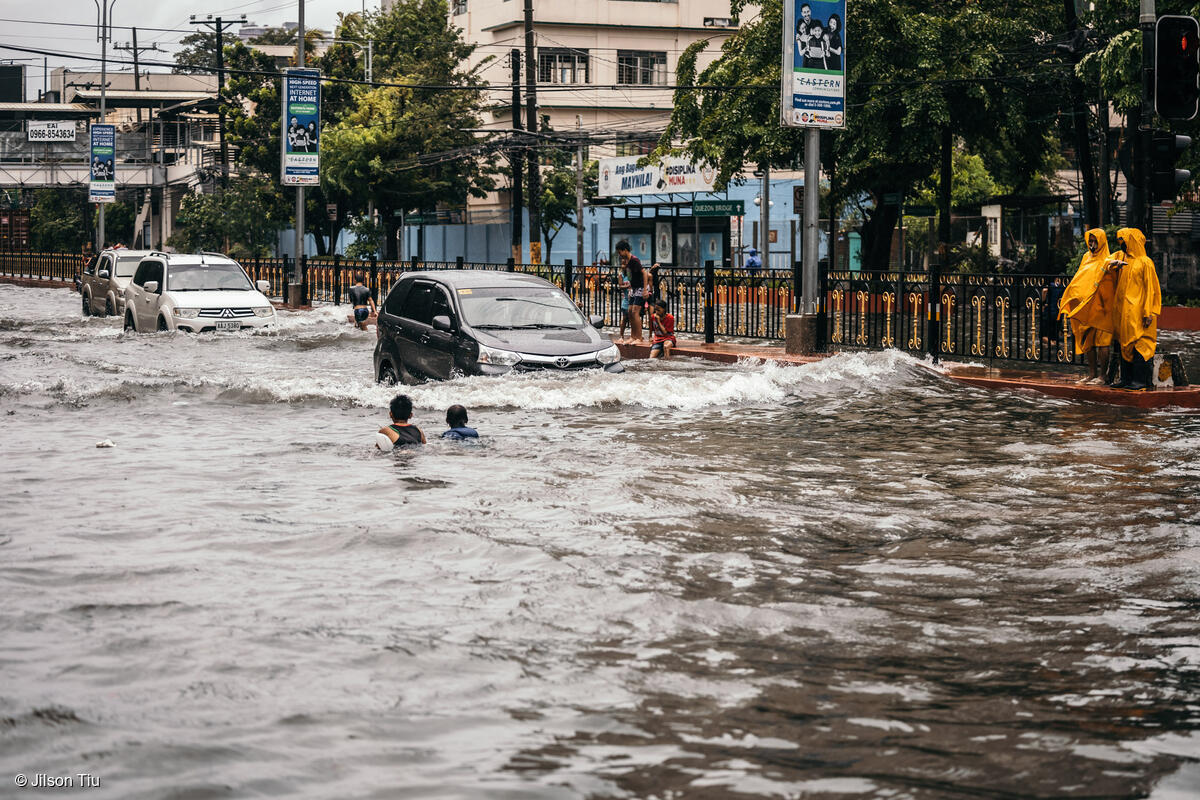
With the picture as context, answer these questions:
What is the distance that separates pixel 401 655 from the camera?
6.50 meters

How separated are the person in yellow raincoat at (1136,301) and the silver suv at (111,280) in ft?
68.0

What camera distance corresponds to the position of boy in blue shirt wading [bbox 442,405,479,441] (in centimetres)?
1234

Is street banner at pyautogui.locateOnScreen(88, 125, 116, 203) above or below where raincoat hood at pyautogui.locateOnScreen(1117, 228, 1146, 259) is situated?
above

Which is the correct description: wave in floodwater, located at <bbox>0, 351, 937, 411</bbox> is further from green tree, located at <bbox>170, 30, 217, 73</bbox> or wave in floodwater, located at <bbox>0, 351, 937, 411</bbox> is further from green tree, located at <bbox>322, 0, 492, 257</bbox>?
green tree, located at <bbox>170, 30, 217, 73</bbox>

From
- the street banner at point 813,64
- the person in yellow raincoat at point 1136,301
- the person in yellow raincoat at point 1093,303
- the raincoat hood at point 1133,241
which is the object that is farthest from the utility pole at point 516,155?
the raincoat hood at point 1133,241

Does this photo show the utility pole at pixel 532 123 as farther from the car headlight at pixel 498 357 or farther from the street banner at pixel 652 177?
the car headlight at pixel 498 357

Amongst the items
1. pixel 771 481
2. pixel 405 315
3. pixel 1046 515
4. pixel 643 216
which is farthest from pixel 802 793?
pixel 643 216

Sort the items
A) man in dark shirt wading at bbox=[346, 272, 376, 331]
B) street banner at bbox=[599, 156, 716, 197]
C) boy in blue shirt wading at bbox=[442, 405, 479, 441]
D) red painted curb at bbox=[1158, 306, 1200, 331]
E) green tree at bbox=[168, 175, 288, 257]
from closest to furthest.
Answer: boy in blue shirt wading at bbox=[442, 405, 479, 441]
man in dark shirt wading at bbox=[346, 272, 376, 331]
red painted curb at bbox=[1158, 306, 1200, 331]
street banner at bbox=[599, 156, 716, 197]
green tree at bbox=[168, 175, 288, 257]

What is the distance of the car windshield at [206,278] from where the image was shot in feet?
87.4

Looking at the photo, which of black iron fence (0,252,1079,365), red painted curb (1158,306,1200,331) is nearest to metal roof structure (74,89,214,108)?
black iron fence (0,252,1079,365)

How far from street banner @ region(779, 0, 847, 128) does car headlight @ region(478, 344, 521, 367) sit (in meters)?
7.74

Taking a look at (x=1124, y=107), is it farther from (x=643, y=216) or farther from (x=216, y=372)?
(x=643, y=216)

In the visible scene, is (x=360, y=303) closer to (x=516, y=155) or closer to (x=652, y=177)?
(x=516, y=155)

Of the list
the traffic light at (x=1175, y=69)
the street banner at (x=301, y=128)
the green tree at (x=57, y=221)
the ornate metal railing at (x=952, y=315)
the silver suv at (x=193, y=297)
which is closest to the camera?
the traffic light at (x=1175, y=69)
